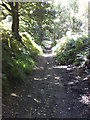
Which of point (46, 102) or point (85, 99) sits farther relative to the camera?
point (85, 99)

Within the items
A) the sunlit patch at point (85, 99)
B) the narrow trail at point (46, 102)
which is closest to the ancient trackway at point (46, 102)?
the narrow trail at point (46, 102)

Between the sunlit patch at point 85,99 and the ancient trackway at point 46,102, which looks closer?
the ancient trackway at point 46,102

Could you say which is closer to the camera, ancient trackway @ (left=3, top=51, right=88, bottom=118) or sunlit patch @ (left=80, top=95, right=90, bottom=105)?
ancient trackway @ (left=3, top=51, right=88, bottom=118)

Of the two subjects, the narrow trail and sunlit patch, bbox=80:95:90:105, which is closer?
the narrow trail

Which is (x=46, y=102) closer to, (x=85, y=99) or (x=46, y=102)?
(x=46, y=102)

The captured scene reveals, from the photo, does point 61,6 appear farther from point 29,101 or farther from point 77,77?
point 29,101

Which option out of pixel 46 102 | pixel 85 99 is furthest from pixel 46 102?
pixel 85 99

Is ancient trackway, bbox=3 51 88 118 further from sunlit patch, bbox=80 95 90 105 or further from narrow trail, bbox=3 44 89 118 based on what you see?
sunlit patch, bbox=80 95 90 105

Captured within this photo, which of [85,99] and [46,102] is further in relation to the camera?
[85,99]

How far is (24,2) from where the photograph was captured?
15344 mm

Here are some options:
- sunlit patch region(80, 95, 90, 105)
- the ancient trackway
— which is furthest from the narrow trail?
sunlit patch region(80, 95, 90, 105)

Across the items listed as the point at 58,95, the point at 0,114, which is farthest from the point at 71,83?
the point at 0,114

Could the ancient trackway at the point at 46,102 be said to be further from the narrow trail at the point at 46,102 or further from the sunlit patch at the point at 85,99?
the sunlit patch at the point at 85,99

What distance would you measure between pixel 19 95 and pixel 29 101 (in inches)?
21.7
